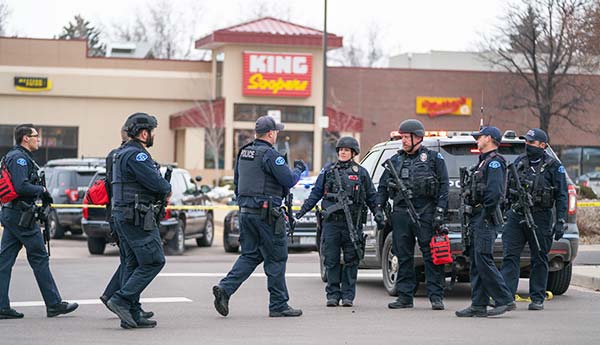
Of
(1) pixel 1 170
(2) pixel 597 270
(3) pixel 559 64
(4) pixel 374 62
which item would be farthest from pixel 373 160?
(4) pixel 374 62

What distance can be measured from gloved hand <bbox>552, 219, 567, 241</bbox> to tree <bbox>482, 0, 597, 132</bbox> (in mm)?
33601

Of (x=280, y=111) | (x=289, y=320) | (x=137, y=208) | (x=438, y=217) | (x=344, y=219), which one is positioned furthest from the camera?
(x=280, y=111)

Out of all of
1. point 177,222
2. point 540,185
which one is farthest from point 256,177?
point 177,222

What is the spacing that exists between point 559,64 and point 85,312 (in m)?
40.2

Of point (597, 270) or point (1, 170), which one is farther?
point (597, 270)

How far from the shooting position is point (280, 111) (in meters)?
51.0

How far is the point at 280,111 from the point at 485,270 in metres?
40.1

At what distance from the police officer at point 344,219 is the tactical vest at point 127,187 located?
2.55 meters

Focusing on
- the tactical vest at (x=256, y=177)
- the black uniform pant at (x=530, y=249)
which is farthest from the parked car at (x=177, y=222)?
the black uniform pant at (x=530, y=249)

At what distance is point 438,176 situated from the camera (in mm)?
11789

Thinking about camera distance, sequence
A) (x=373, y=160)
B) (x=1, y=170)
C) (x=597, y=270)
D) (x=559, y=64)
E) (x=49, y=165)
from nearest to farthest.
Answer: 1. (x=1, y=170)
2. (x=373, y=160)
3. (x=597, y=270)
4. (x=49, y=165)
5. (x=559, y=64)

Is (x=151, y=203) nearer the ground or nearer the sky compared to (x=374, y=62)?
nearer the ground

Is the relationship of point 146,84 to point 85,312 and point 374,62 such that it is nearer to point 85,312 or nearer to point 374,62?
point 85,312

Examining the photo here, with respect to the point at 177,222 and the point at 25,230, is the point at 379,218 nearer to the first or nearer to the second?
the point at 25,230
